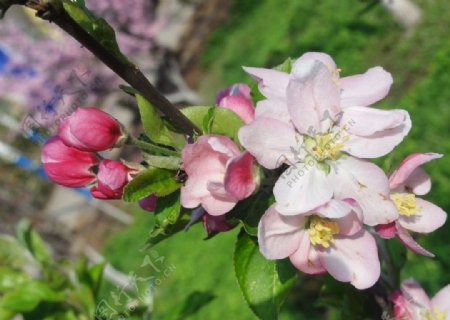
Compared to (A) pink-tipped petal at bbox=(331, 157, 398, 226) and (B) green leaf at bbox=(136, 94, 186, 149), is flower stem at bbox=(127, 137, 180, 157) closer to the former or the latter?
(B) green leaf at bbox=(136, 94, 186, 149)

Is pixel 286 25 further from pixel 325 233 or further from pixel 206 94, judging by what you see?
pixel 325 233

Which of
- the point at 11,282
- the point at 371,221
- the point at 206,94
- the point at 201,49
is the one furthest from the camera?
the point at 201,49

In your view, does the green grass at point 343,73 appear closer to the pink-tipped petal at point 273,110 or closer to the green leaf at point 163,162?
the pink-tipped petal at point 273,110

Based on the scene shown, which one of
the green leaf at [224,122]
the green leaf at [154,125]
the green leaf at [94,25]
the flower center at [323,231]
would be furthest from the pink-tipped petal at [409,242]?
the green leaf at [94,25]

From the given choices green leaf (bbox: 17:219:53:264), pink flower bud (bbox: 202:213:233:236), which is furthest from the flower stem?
green leaf (bbox: 17:219:53:264)

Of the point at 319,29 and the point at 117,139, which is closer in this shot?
the point at 117,139

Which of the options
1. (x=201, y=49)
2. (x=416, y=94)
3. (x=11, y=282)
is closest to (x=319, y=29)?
(x=416, y=94)
